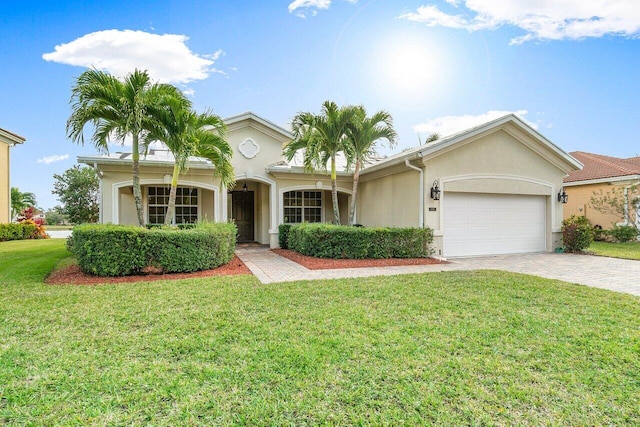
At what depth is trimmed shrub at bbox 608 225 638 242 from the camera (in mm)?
16406

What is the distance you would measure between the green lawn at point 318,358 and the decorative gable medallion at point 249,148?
8810mm

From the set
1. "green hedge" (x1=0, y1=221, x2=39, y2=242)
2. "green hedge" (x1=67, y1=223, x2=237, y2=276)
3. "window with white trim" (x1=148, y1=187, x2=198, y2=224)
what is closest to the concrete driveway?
"green hedge" (x1=67, y1=223, x2=237, y2=276)

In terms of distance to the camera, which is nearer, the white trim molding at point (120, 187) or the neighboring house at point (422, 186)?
the neighboring house at point (422, 186)

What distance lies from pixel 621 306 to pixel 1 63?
69.4 feet

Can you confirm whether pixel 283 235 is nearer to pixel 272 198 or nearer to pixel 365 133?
pixel 272 198

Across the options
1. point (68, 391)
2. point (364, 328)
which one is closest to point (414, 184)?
point (364, 328)

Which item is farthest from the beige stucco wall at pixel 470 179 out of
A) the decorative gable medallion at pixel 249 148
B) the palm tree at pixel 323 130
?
the decorative gable medallion at pixel 249 148

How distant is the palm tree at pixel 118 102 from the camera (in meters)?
8.53

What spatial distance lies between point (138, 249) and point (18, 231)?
15332 millimetres

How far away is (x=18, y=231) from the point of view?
57.5 feet

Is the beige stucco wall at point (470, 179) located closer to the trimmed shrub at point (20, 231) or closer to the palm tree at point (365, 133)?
the palm tree at point (365, 133)

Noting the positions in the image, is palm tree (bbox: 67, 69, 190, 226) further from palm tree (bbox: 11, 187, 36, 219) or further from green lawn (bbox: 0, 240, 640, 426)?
palm tree (bbox: 11, 187, 36, 219)

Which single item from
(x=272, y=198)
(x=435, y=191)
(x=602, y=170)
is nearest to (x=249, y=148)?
(x=272, y=198)

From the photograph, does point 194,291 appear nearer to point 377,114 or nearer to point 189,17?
point 377,114
